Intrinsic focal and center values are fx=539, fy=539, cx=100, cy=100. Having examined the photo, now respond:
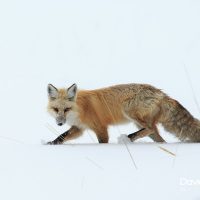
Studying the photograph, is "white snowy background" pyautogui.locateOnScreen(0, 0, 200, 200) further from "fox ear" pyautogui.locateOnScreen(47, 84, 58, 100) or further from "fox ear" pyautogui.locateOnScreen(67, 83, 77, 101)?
"fox ear" pyautogui.locateOnScreen(67, 83, 77, 101)

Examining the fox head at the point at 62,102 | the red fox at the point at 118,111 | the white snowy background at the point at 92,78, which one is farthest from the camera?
the fox head at the point at 62,102

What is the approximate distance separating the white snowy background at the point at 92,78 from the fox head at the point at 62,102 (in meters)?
0.37

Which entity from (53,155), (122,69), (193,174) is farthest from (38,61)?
(193,174)

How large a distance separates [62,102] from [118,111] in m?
0.85

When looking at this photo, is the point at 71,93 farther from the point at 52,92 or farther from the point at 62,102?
the point at 52,92

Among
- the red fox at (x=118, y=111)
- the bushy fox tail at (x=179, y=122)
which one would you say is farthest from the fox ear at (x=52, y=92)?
the bushy fox tail at (x=179, y=122)

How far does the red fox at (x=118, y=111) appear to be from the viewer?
7777mm

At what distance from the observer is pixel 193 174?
15.4 ft

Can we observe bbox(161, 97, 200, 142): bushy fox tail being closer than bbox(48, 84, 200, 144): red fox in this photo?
Yes

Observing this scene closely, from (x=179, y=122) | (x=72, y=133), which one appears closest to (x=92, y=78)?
(x=72, y=133)

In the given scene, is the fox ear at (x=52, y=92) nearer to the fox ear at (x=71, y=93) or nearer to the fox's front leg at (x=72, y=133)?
the fox ear at (x=71, y=93)

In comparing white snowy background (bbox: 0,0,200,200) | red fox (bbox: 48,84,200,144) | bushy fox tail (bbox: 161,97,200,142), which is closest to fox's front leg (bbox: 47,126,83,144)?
red fox (bbox: 48,84,200,144)

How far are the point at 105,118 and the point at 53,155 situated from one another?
2.31m

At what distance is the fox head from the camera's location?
26.1 ft
